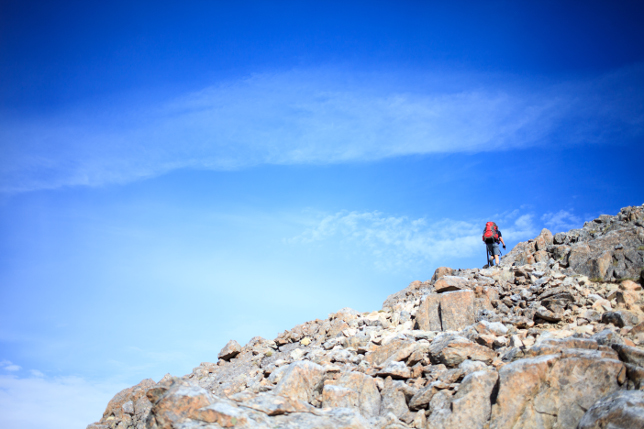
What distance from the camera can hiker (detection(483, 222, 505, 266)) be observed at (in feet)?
83.9

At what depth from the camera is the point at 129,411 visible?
21719 mm

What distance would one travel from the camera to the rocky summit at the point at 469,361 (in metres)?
8.82

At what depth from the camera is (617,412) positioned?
8.30 m

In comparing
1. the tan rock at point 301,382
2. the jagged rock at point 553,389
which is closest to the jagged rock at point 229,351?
the tan rock at point 301,382

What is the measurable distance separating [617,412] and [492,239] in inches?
714

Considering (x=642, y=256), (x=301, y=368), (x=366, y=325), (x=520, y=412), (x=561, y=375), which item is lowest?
(x=520, y=412)

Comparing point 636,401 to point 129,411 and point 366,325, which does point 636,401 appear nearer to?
point 366,325

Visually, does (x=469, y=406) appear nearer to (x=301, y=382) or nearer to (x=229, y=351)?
(x=301, y=382)

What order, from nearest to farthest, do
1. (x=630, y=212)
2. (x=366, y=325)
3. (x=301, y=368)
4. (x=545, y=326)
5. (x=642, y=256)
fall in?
(x=301, y=368) < (x=545, y=326) < (x=642, y=256) < (x=366, y=325) < (x=630, y=212)

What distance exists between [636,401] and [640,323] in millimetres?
6359

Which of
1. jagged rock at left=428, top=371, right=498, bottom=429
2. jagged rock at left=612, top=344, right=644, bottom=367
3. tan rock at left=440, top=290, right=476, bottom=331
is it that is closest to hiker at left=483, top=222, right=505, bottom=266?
tan rock at left=440, top=290, right=476, bottom=331

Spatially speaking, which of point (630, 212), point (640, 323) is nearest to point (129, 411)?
point (640, 323)

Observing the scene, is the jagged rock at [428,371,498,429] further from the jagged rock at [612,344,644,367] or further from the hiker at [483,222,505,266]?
the hiker at [483,222,505,266]

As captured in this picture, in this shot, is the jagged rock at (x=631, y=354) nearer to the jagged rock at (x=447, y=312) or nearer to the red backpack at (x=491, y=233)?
the jagged rock at (x=447, y=312)
